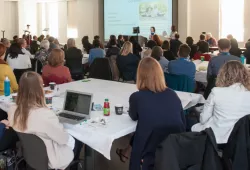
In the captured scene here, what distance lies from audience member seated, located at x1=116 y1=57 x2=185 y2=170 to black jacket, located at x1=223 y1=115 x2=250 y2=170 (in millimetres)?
430

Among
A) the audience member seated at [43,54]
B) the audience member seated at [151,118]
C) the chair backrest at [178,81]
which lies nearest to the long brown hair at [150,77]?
the audience member seated at [151,118]

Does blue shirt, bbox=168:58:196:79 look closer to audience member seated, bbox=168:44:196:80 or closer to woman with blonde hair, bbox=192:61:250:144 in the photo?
audience member seated, bbox=168:44:196:80

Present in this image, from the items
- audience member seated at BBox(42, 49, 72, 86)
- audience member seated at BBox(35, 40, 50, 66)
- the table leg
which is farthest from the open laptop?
audience member seated at BBox(35, 40, 50, 66)

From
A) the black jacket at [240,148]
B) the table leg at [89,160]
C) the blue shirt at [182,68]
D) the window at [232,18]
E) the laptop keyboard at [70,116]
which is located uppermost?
the window at [232,18]

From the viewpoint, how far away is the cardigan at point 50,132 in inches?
89.0

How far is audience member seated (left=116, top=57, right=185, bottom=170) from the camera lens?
2.46m

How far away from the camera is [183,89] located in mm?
4090

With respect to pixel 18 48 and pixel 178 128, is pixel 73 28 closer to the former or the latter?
pixel 18 48

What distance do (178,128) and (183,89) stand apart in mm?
1617

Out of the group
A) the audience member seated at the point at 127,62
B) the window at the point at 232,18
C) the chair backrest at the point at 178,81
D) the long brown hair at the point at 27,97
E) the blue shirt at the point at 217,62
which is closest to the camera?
the long brown hair at the point at 27,97

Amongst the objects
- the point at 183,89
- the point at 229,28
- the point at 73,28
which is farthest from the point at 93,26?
the point at 183,89

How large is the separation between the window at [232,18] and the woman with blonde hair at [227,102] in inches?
340

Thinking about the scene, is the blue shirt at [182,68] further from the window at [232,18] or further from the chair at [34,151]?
the window at [232,18]

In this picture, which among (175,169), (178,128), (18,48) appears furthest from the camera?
(18,48)
